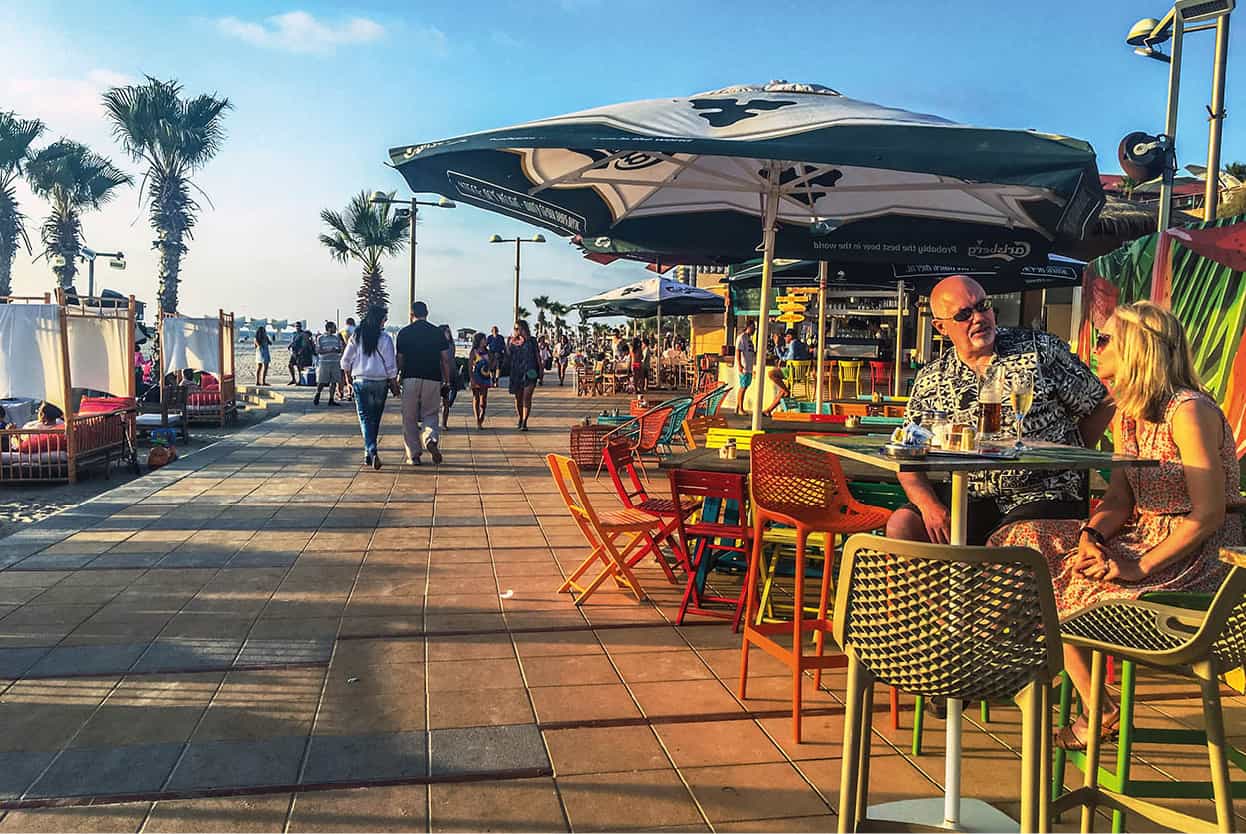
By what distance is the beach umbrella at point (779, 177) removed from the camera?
11.4 feet

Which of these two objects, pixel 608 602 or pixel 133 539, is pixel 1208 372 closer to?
pixel 608 602

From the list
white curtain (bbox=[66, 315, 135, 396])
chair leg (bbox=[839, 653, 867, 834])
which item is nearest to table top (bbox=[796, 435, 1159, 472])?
chair leg (bbox=[839, 653, 867, 834])

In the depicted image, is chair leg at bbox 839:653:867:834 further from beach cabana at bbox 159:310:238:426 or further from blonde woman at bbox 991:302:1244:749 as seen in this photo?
beach cabana at bbox 159:310:238:426

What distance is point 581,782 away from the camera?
9.23ft

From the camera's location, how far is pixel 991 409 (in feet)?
9.21

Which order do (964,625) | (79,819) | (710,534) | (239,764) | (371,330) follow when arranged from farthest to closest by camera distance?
(371,330) < (710,534) < (239,764) < (79,819) < (964,625)

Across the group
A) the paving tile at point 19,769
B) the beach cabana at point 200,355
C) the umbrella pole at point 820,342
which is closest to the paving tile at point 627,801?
the paving tile at point 19,769

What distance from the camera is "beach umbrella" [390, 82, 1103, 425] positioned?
11.4ft

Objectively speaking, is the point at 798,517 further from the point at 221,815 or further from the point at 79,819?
the point at 79,819

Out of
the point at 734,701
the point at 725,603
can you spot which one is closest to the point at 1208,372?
the point at 725,603

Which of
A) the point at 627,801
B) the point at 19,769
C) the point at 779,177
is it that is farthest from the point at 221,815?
the point at 779,177

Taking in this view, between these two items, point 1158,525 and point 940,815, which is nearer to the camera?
point 940,815

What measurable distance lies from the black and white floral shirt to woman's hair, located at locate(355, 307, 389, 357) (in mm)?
7532

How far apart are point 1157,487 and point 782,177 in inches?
154
